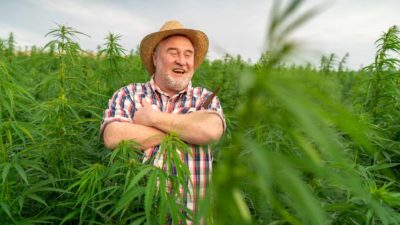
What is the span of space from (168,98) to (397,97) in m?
1.92

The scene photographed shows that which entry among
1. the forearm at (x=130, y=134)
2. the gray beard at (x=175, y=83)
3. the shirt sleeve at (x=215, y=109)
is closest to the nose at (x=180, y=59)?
the gray beard at (x=175, y=83)

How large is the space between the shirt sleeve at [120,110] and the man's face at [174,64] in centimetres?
34

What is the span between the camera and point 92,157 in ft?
10.3

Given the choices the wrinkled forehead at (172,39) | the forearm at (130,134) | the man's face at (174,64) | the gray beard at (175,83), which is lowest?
the forearm at (130,134)

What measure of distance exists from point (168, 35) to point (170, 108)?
25.5 inches

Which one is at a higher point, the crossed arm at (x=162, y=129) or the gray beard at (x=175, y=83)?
the gray beard at (x=175, y=83)

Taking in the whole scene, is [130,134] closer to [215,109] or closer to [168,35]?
[215,109]

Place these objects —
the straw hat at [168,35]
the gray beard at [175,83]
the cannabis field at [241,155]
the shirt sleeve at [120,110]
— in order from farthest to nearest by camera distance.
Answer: the straw hat at [168,35], the gray beard at [175,83], the shirt sleeve at [120,110], the cannabis field at [241,155]

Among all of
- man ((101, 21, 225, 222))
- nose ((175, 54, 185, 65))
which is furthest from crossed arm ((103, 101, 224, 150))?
nose ((175, 54, 185, 65))

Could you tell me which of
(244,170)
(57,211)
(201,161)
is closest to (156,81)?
(201,161)

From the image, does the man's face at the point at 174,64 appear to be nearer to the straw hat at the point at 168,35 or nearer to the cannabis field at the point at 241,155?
the straw hat at the point at 168,35

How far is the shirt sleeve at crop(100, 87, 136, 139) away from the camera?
319cm

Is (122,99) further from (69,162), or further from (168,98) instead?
(69,162)

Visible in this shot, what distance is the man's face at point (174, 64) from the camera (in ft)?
11.7
